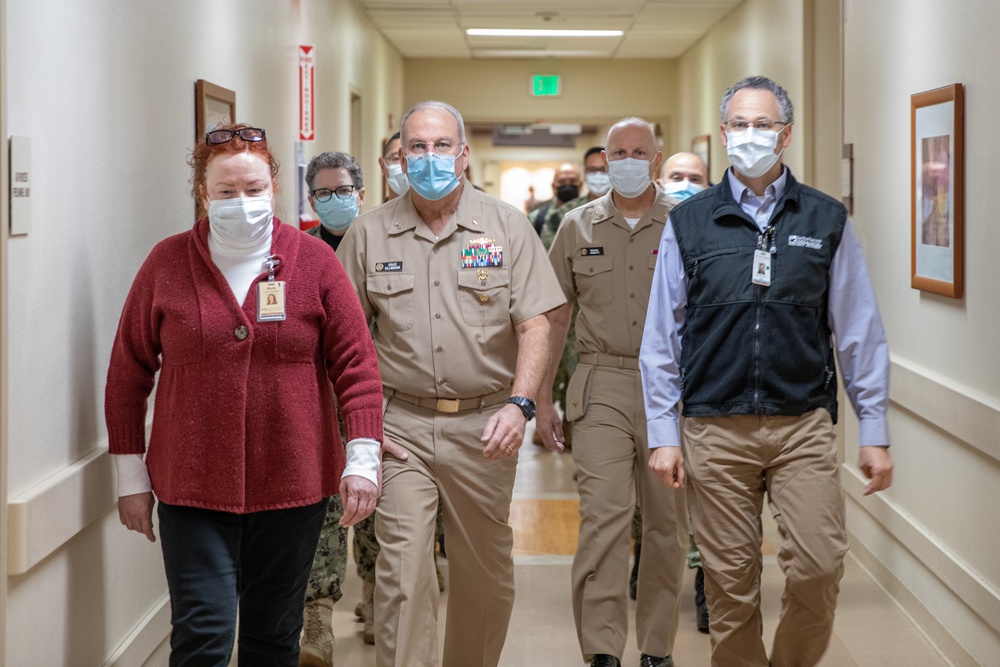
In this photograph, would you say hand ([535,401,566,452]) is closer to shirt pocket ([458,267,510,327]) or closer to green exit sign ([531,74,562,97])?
shirt pocket ([458,267,510,327])

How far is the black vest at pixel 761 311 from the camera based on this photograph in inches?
118

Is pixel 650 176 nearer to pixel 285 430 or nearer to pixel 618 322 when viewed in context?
pixel 618 322

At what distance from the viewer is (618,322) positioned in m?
3.94

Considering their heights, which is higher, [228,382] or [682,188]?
[682,188]

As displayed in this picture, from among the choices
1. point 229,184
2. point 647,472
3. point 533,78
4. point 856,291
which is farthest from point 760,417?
point 533,78

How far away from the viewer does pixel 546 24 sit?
10438mm

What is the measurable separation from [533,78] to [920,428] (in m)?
9.55

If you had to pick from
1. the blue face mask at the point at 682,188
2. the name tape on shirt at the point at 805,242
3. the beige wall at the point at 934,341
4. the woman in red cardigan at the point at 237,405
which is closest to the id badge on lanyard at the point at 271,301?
the woman in red cardigan at the point at 237,405

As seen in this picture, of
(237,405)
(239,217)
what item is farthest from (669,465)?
(239,217)

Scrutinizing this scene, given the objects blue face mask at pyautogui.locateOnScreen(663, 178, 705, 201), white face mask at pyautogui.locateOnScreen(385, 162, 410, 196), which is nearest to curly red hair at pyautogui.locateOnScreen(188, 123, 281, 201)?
white face mask at pyautogui.locateOnScreen(385, 162, 410, 196)

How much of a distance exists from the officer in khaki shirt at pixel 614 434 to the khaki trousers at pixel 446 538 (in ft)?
1.53

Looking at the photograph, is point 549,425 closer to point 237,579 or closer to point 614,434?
point 614,434

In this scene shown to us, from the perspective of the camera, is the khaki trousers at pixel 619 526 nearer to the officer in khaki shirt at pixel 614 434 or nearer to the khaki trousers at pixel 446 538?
the officer in khaki shirt at pixel 614 434

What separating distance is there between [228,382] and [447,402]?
800 mm
